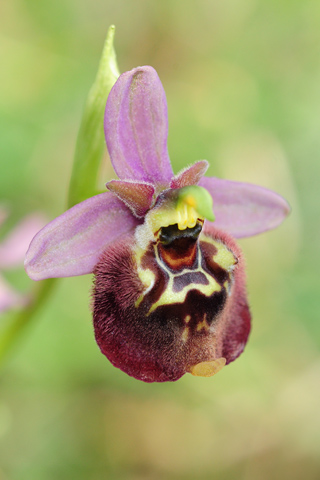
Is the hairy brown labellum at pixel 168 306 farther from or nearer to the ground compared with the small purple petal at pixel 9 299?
nearer to the ground

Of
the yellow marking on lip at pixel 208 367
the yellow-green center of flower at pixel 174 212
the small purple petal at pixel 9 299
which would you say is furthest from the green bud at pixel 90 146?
the yellow marking on lip at pixel 208 367

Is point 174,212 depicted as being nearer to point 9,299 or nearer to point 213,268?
point 213,268

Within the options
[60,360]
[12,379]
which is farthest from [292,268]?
[12,379]

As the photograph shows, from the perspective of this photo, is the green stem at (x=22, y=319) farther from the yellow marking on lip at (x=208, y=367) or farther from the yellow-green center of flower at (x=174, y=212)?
the yellow marking on lip at (x=208, y=367)

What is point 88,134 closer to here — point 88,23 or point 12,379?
point 12,379

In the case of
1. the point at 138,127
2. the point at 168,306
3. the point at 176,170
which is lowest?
the point at 168,306

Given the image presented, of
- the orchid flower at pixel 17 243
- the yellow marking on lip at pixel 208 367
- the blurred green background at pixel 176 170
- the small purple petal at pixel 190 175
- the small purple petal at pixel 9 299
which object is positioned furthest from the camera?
the blurred green background at pixel 176 170

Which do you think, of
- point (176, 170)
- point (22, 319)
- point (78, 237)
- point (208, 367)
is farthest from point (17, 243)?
point (208, 367)

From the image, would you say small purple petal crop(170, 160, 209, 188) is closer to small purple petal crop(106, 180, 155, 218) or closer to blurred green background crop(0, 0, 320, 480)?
small purple petal crop(106, 180, 155, 218)
